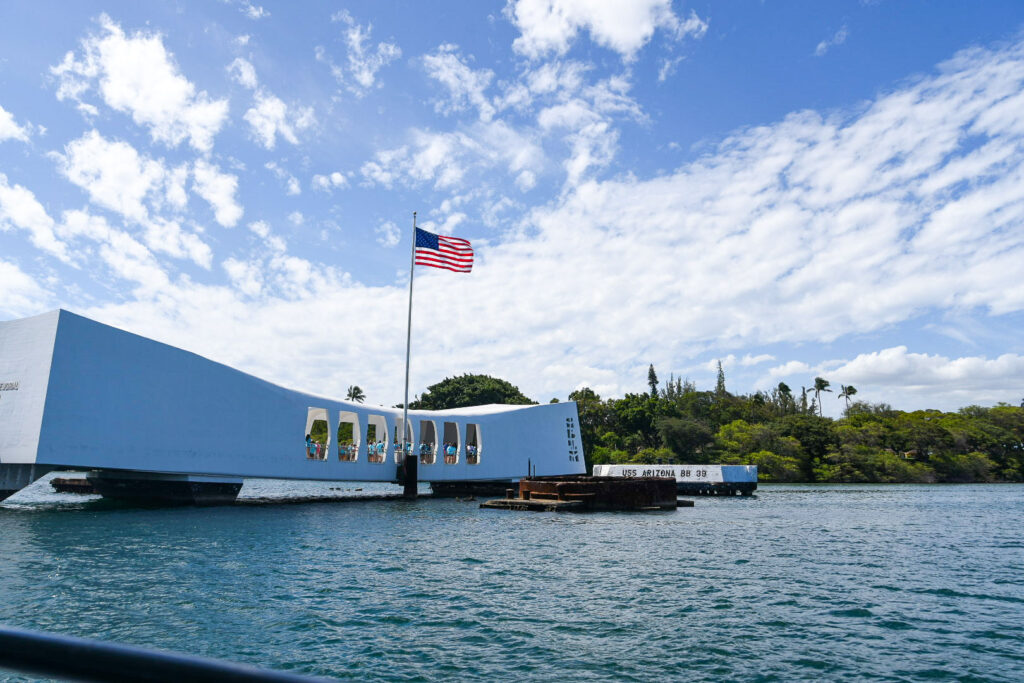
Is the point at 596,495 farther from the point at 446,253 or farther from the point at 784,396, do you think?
the point at 784,396

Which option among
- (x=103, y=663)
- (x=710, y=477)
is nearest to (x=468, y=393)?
(x=710, y=477)

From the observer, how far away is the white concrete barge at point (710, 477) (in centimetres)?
5294

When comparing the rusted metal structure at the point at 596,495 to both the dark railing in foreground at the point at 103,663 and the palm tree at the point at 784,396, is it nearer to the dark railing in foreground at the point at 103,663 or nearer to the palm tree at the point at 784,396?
the dark railing in foreground at the point at 103,663

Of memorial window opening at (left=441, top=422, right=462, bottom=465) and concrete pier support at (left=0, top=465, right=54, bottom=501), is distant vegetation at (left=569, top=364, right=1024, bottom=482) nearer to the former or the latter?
memorial window opening at (left=441, top=422, right=462, bottom=465)

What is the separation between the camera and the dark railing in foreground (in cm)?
109

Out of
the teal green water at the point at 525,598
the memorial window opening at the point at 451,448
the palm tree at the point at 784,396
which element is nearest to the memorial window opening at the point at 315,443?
the memorial window opening at the point at 451,448

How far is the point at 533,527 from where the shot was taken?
1003 inches

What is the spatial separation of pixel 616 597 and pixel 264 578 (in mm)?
7376

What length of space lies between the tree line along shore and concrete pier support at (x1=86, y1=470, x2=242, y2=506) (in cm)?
5344

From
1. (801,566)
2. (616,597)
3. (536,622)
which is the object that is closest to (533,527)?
(801,566)

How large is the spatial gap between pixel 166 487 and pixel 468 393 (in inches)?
2254

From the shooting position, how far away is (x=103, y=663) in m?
1.15

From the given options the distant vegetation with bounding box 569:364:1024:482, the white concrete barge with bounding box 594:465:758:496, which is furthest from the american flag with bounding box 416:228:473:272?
the distant vegetation with bounding box 569:364:1024:482

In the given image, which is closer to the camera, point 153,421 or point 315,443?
point 153,421
